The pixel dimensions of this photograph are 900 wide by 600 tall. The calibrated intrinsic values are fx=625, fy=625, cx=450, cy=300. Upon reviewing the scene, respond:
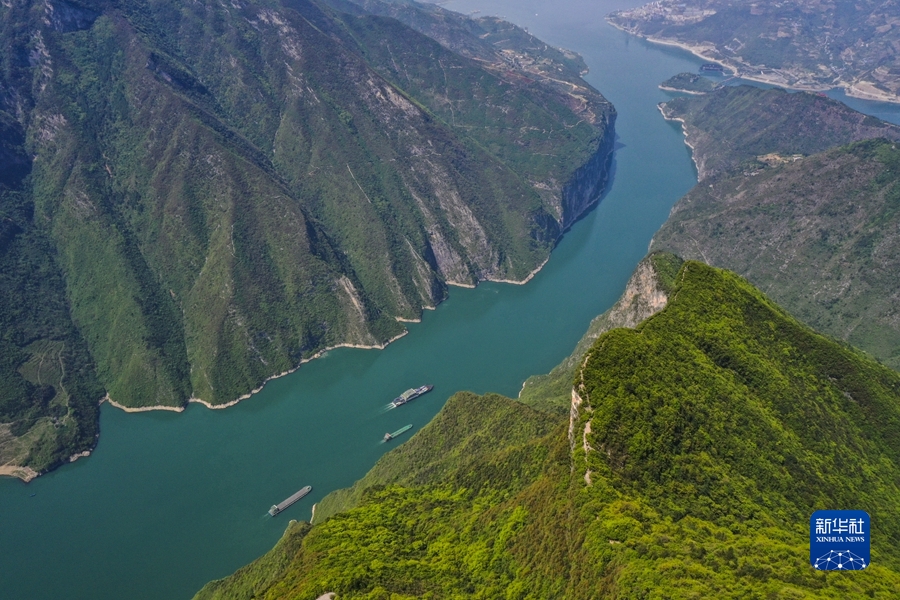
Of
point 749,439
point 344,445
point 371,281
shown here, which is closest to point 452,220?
point 371,281

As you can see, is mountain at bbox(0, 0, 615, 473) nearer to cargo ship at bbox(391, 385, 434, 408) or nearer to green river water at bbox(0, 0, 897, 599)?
green river water at bbox(0, 0, 897, 599)

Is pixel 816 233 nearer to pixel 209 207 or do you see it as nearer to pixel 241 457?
pixel 241 457

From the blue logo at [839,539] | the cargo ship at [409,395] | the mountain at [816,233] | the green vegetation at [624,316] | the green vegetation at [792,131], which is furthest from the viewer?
the green vegetation at [792,131]

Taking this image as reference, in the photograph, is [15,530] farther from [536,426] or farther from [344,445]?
[536,426]

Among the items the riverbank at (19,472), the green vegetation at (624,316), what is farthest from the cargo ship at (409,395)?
the riverbank at (19,472)

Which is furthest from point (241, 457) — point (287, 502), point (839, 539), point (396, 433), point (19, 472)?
point (839, 539)

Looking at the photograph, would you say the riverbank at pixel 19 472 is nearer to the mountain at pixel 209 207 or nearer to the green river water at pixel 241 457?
the mountain at pixel 209 207
